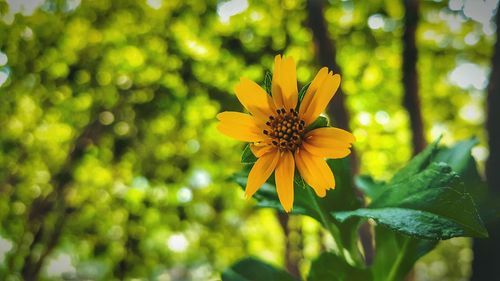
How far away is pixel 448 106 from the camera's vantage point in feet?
14.4

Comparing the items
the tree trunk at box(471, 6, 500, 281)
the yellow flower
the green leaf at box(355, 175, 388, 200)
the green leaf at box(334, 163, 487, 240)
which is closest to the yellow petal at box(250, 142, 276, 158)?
the yellow flower

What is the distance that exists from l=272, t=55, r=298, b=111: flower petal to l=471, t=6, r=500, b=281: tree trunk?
2.27 feet

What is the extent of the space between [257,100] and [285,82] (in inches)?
2.5

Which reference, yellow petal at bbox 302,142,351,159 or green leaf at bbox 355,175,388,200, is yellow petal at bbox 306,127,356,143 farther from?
green leaf at bbox 355,175,388,200

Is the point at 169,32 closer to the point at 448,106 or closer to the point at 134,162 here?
the point at 134,162

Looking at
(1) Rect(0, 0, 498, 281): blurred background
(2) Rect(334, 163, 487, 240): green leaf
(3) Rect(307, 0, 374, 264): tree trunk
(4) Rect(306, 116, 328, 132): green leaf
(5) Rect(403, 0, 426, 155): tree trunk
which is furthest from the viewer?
(1) Rect(0, 0, 498, 281): blurred background

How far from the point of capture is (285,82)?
0.72 m

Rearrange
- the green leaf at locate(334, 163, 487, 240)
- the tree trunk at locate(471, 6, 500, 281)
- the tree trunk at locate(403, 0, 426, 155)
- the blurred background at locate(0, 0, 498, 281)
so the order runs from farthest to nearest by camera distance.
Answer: the blurred background at locate(0, 0, 498, 281), the tree trunk at locate(403, 0, 426, 155), the tree trunk at locate(471, 6, 500, 281), the green leaf at locate(334, 163, 487, 240)

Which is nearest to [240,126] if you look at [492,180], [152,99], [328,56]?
[492,180]

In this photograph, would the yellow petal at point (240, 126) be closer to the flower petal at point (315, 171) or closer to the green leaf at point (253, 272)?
the flower petal at point (315, 171)

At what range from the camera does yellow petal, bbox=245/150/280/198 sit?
0.68 metres

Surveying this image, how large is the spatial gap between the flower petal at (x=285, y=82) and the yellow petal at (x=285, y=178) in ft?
0.30

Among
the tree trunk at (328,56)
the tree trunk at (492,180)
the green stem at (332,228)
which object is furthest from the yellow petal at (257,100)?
the tree trunk at (328,56)

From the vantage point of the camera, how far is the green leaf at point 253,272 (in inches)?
37.0
